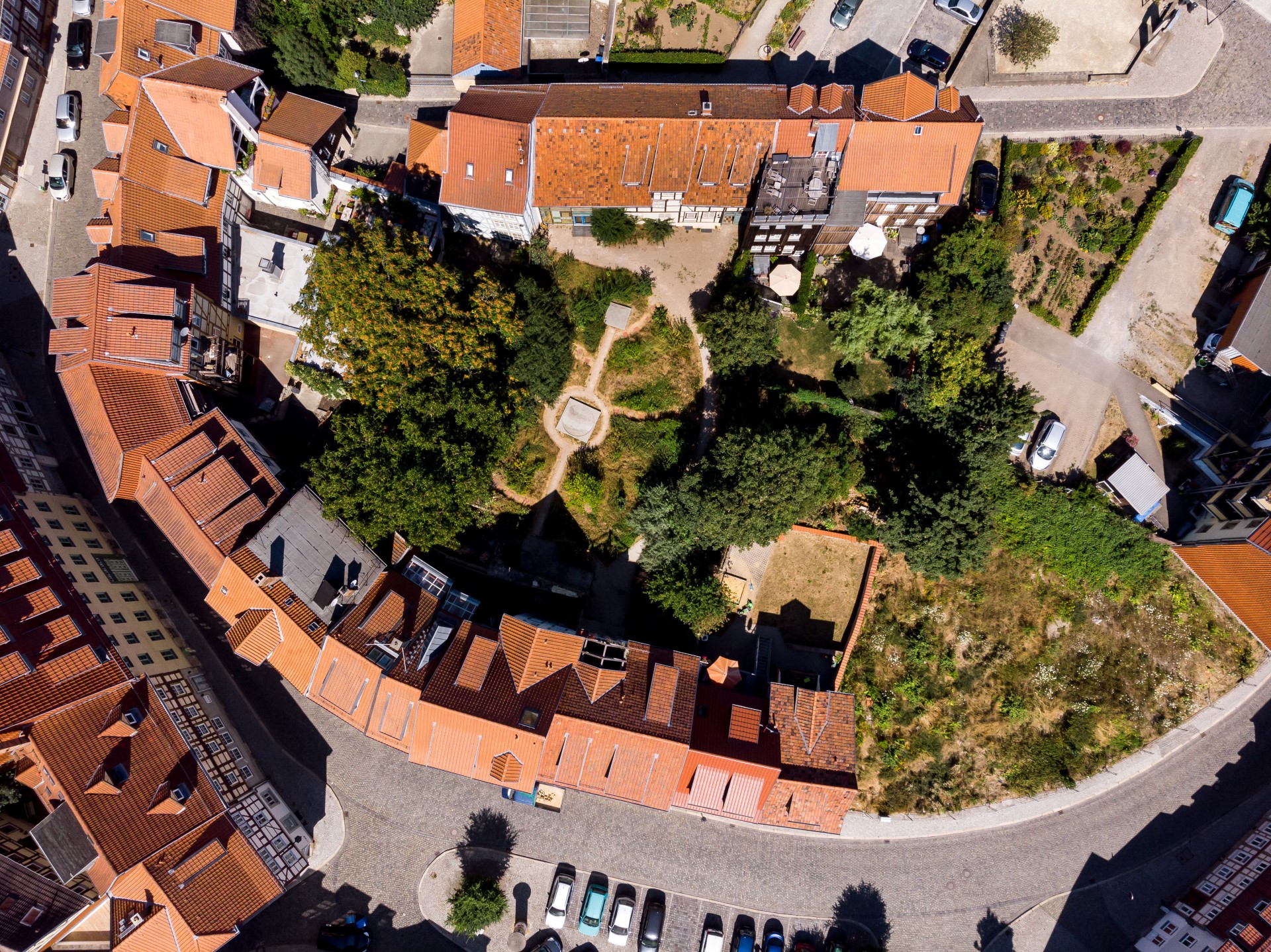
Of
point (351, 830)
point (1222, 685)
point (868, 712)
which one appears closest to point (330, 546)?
point (351, 830)

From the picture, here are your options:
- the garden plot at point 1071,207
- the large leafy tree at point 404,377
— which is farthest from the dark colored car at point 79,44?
the garden plot at point 1071,207

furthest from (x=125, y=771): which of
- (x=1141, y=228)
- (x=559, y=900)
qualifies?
(x=1141, y=228)

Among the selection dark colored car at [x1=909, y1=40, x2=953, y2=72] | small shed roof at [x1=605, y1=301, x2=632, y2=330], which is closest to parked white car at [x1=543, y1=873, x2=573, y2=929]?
small shed roof at [x1=605, y1=301, x2=632, y2=330]

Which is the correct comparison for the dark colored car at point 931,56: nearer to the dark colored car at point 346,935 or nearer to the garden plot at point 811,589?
the garden plot at point 811,589

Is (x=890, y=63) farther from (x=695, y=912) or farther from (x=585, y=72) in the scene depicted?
(x=695, y=912)

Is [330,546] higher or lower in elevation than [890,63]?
lower

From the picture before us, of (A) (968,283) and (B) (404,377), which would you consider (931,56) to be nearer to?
(A) (968,283)
